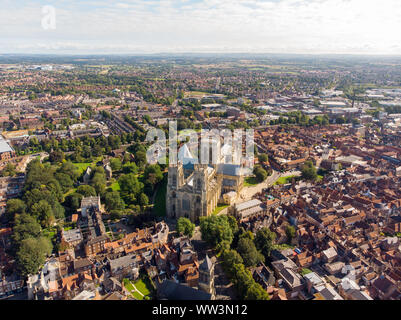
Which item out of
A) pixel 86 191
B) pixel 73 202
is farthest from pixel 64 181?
pixel 73 202


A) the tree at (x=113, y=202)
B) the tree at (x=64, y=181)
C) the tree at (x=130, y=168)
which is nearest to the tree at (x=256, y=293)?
the tree at (x=113, y=202)

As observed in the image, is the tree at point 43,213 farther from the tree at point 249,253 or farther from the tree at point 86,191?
the tree at point 249,253

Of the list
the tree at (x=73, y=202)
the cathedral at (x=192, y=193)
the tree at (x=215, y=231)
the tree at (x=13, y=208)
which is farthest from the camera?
the tree at (x=73, y=202)

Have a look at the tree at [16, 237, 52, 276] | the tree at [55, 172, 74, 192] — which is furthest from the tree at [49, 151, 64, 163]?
the tree at [16, 237, 52, 276]

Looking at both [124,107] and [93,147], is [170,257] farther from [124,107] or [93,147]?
[124,107]

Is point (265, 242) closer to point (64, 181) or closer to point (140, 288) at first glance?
point (140, 288)
